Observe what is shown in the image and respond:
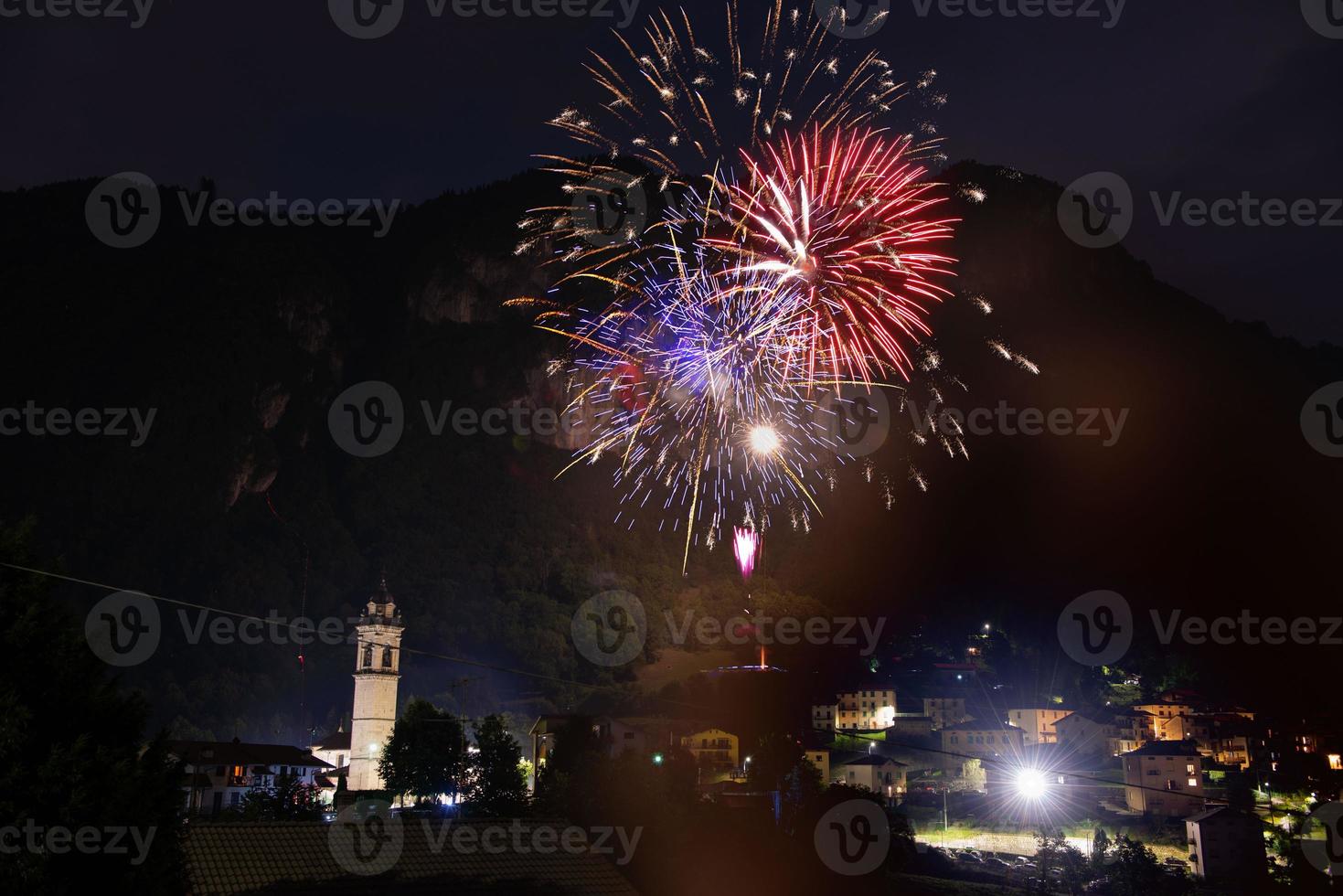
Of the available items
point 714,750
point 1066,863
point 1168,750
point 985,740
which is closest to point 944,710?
point 985,740

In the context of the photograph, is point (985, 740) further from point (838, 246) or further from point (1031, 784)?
point (838, 246)

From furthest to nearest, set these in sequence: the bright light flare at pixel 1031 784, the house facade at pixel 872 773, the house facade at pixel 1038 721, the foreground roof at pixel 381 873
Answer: the house facade at pixel 1038 721 < the house facade at pixel 872 773 < the bright light flare at pixel 1031 784 < the foreground roof at pixel 381 873

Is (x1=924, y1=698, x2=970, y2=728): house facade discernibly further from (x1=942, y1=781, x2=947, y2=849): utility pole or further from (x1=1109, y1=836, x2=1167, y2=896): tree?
(x1=1109, y1=836, x2=1167, y2=896): tree

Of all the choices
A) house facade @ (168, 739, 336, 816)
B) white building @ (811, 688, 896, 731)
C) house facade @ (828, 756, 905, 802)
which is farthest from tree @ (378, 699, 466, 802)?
white building @ (811, 688, 896, 731)

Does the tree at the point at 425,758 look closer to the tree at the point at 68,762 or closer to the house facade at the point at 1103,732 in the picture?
the tree at the point at 68,762

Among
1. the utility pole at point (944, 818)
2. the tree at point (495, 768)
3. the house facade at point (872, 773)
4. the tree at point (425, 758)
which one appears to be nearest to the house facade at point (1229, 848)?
the utility pole at point (944, 818)

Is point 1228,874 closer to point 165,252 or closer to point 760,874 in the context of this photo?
point 760,874
